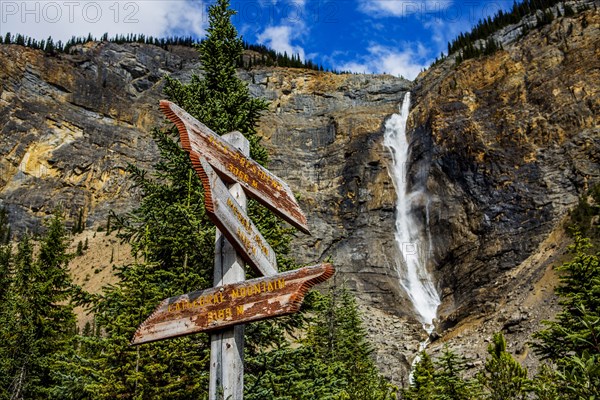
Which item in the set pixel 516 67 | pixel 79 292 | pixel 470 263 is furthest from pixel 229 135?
pixel 516 67

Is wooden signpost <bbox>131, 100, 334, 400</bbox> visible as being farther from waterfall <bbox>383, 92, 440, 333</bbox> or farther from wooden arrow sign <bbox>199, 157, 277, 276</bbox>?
waterfall <bbox>383, 92, 440, 333</bbox>

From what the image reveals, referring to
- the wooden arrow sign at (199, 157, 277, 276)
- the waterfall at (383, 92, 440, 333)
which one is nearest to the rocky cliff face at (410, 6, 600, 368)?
the waterfall at (383, 92, 440, 333)

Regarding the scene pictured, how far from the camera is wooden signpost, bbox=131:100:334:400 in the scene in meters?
4.18

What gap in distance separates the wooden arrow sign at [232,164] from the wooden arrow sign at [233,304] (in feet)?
3.29

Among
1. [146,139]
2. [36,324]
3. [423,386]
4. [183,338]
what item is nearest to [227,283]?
[183,338]

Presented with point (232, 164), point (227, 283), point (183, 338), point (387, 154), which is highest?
point (387, 154)

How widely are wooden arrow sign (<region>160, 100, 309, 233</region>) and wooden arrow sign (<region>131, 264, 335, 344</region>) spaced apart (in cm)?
100

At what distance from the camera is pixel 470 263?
46500 mm

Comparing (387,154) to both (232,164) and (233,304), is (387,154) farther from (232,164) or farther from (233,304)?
(233,304)

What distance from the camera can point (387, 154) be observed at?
6144 centimetres

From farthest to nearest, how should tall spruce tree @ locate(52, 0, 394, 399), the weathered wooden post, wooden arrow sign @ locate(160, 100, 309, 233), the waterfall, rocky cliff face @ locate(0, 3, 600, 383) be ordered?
the waterfall
rocky cliff face @ locate(0, 3, 600, 383)
tall spruce tree @ locate(52, 0, 394, 399)
wooden arrow sign @ locate(160, 100, 309, 233)
the weathered wooden post

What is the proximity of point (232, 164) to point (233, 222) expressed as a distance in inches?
26.2

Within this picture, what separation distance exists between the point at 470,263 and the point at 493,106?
18.9m

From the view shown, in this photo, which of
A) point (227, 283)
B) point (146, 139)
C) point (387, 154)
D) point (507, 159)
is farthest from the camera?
point (146, 139)
